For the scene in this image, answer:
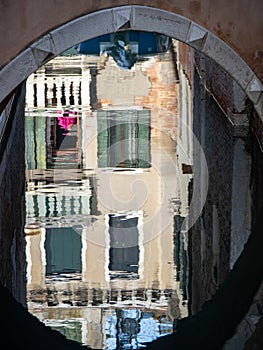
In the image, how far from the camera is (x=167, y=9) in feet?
17.8

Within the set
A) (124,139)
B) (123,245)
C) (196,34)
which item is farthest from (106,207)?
(124,139)

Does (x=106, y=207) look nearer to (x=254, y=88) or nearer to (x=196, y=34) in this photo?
(x=254, y=88)

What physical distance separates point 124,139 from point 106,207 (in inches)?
112

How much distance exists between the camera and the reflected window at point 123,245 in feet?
20.2

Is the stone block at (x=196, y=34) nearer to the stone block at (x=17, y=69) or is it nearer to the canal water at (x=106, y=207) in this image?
the stone block at (x=17, y=69)

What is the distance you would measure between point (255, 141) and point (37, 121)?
133 inches

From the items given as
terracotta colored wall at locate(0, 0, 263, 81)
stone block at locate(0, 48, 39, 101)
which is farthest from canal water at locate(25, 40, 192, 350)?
terracotta colored wall at locate(0, 0, 263, 81)

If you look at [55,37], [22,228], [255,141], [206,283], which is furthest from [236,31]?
[255,141]

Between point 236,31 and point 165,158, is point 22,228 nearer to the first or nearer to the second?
point 236,31

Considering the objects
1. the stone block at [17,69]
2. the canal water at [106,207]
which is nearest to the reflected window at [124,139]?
the canal water at [106,207]

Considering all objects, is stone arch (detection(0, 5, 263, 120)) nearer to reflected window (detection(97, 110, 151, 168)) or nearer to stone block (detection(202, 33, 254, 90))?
stone block (detection(202, 33, 254, 90))

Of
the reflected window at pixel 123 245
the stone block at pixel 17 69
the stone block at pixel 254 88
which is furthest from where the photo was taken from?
the reflected window at pixel 123 245

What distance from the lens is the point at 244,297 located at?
514 cm

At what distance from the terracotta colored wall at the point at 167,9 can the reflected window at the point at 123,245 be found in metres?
1.31
